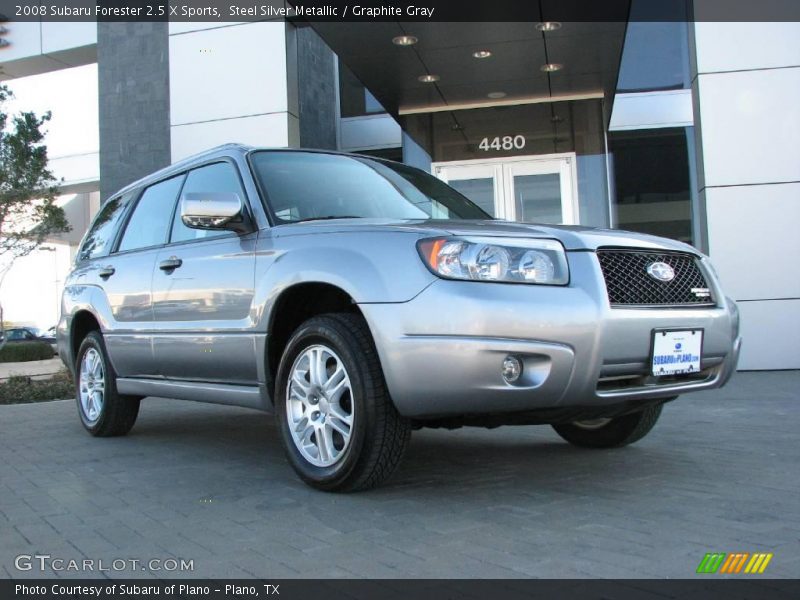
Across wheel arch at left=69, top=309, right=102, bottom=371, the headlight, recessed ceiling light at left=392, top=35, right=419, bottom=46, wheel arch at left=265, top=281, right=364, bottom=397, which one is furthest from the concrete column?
the headlight

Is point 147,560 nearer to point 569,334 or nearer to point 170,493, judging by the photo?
point 170,493

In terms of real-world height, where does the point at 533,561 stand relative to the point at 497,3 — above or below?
below

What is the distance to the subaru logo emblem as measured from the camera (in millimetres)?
3732

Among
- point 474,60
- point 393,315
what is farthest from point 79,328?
point 474,60

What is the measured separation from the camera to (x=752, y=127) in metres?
9.59

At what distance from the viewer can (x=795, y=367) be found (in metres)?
9.38

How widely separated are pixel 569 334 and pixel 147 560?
1.86 meters

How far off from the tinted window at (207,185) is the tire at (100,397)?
1.26 m

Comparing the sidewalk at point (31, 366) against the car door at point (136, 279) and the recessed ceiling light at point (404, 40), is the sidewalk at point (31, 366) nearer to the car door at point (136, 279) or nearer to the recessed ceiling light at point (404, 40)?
the recessed ceiling light at point (404, 40)

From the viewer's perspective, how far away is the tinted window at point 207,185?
473 centimetres

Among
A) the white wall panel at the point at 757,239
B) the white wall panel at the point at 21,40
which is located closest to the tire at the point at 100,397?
the white wall panel at the point at 757,239

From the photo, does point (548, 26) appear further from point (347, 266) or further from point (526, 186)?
→ point (347, 266)

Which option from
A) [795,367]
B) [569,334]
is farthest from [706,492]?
[795,367]

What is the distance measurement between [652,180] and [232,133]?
285 inches
